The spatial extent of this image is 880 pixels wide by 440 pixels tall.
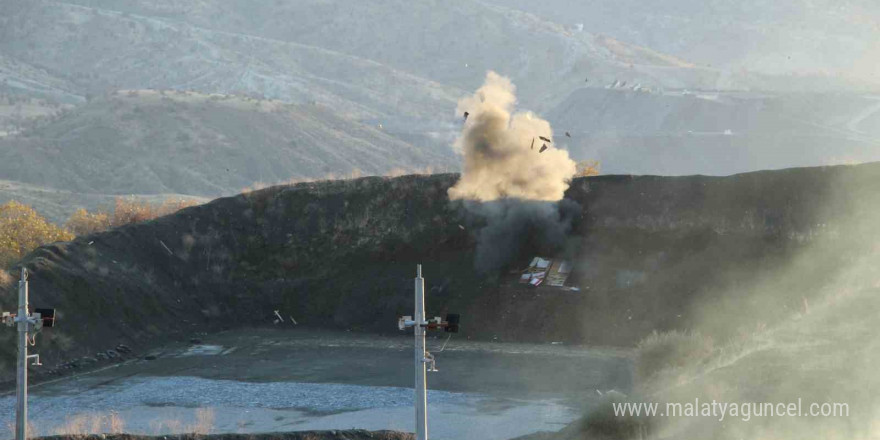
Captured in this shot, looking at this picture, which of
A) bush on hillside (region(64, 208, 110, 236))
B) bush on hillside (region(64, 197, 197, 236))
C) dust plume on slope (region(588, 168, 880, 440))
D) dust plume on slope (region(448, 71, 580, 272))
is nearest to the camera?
dust plume on slope (region(588, 168, 880, 440))

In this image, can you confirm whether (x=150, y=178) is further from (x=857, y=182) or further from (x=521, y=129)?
(x=857, y=182)

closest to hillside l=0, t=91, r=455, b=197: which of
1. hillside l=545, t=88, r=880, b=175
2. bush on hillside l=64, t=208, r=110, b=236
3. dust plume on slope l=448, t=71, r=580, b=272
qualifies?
hillside l=545, t=88, r=880, b=175

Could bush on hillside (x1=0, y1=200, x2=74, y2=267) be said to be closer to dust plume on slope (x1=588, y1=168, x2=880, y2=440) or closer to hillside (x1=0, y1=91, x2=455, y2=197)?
dust plume on slope (x1=588, y1=168, x2=880, y2=440)

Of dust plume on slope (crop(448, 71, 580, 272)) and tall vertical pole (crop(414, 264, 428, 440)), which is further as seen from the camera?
dust plume on slope (crop(448, 71, 580, 272))

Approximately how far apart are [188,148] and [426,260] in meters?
75.5

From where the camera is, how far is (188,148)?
12938 cm

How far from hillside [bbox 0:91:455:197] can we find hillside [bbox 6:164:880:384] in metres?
60.6

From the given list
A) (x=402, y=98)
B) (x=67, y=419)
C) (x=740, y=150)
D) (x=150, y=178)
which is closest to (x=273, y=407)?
(x=67, y=419)

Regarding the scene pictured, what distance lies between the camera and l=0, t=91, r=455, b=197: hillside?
4820 inches

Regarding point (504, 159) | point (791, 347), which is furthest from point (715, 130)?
point (791, 347)

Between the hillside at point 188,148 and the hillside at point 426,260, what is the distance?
199ft

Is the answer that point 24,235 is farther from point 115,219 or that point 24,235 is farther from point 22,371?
point 22,371

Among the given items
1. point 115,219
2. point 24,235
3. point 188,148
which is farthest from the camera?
point 188,148

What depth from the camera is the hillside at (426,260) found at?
51625 mm
